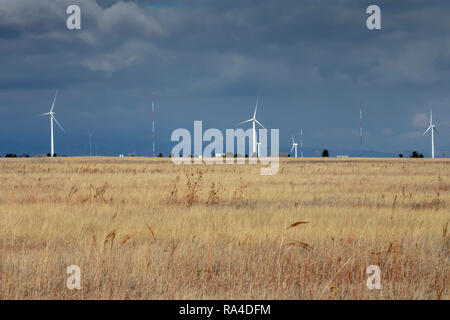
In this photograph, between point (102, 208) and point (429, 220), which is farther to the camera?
point (102, 208)

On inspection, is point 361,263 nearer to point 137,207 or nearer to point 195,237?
point 195,237

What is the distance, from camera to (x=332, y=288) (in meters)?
7.65

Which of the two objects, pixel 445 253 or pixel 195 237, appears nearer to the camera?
pixel 445 253

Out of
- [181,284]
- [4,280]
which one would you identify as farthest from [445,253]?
[4,280]

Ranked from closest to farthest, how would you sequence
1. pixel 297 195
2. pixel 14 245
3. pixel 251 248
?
1. pixel 251 248
2. pixel 14 245
3. pixel 297 195

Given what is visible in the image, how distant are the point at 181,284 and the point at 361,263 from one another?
3.38 meters

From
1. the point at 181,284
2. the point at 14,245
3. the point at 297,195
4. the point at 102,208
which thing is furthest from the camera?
the point at 297,195

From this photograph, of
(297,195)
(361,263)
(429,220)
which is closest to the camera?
(361,263)

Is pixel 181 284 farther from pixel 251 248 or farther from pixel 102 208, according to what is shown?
pixel 102 208

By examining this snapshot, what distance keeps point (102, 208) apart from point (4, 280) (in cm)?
916

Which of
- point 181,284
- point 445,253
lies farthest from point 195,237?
point 445,253

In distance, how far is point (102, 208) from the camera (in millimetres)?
16766
